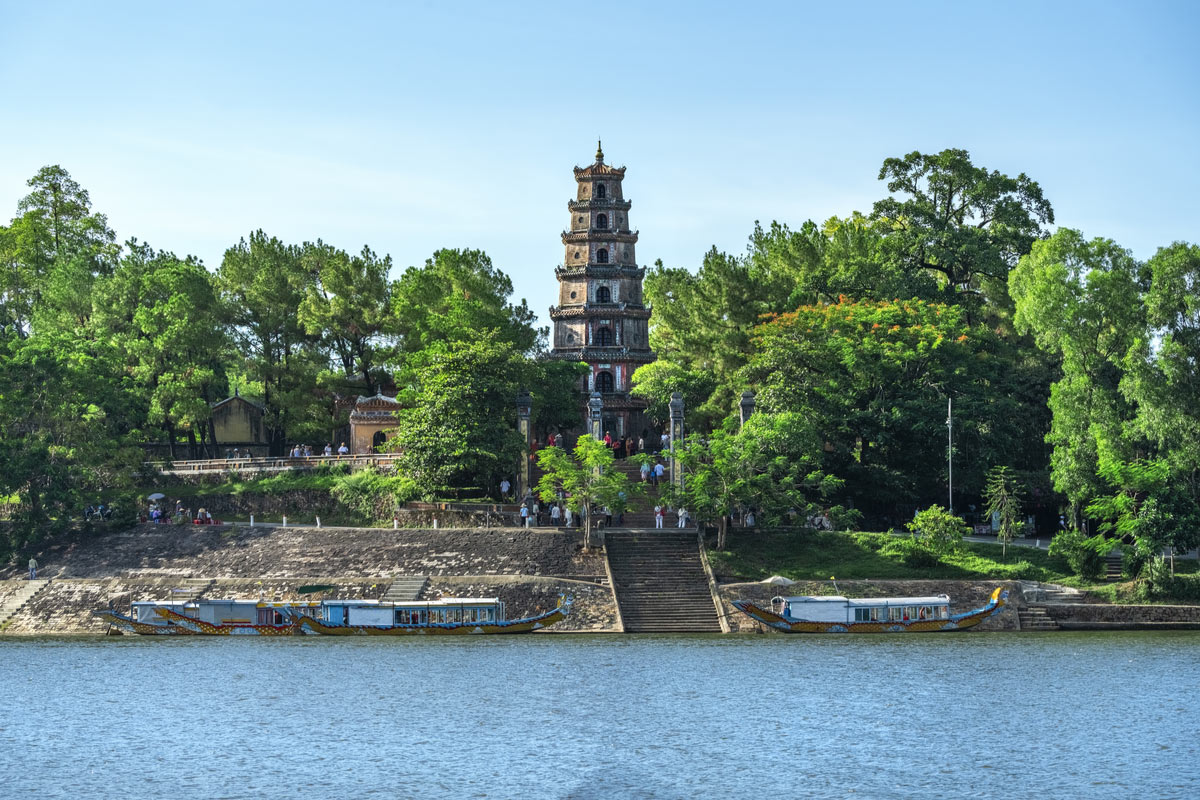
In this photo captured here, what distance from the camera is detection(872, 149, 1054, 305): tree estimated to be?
7962 centimetres

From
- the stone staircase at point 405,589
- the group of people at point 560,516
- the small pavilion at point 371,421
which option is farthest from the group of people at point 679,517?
the small pavilion at point 371,421

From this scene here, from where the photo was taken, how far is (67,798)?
3316 centimetres

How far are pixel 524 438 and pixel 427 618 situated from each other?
12127 millimetres

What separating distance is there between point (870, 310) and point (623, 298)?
635 inches

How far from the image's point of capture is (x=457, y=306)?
7625 cm

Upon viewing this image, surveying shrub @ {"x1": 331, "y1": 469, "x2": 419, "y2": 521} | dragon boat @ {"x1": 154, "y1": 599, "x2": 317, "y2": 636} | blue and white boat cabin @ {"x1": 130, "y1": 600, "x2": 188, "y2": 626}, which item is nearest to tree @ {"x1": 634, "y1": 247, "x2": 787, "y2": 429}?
shrub @ {"x1": 331, "y1": 469, "x2": 419, "y2": 521}

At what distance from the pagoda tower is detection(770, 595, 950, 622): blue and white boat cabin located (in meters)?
27.6

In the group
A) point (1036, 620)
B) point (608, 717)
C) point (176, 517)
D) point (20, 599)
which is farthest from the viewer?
point (176, 517)

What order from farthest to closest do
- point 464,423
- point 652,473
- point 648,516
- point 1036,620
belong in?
point 652,473, point 464,423, point 648,516, point 1036,620

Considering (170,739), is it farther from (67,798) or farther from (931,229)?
(931,229)

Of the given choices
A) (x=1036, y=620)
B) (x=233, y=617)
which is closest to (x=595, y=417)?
(x=233, y=617)

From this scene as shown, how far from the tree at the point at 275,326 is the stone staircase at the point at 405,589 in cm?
2380

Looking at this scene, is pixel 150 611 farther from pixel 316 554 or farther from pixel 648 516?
pixel 648 516

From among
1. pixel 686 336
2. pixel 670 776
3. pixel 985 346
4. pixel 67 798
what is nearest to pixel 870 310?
pixel 985 346
